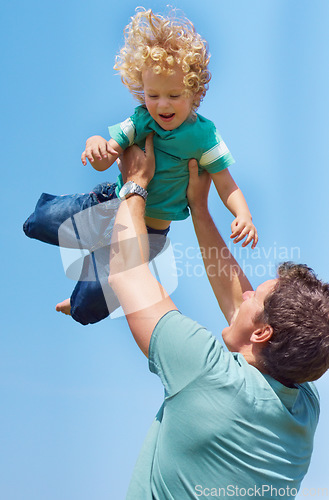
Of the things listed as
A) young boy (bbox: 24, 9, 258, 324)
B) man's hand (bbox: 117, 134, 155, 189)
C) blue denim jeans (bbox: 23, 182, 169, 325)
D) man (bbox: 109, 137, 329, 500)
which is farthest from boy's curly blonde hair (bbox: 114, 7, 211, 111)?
man (bbox: 109, 137, 329, 500)

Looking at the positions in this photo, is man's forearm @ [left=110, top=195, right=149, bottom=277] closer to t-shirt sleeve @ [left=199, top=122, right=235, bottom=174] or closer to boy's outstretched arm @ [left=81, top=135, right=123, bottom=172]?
boy's outstretched arm @ [left=81, top=135, right=123, bottom=172]

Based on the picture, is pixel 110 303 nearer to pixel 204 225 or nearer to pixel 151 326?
pixel 204 225

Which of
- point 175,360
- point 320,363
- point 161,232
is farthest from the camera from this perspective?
point 161,232

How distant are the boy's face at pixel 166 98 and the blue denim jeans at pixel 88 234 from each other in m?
0.83

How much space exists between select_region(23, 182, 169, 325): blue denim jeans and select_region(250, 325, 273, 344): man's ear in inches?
70.8

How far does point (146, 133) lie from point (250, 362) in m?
2.10

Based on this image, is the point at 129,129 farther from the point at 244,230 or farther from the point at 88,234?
the point at 244,230

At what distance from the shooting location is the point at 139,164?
169 inches

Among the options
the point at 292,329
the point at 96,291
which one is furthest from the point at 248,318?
the point at 96,291

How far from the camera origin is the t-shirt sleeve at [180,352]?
8.95 ft

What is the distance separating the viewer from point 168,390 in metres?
2.78

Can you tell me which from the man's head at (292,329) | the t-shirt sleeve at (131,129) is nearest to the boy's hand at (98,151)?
the t-shirt sleeve at (131,129)

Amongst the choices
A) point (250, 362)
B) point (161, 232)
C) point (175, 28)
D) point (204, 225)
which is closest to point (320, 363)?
point (250, 362)

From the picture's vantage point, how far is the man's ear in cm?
301
